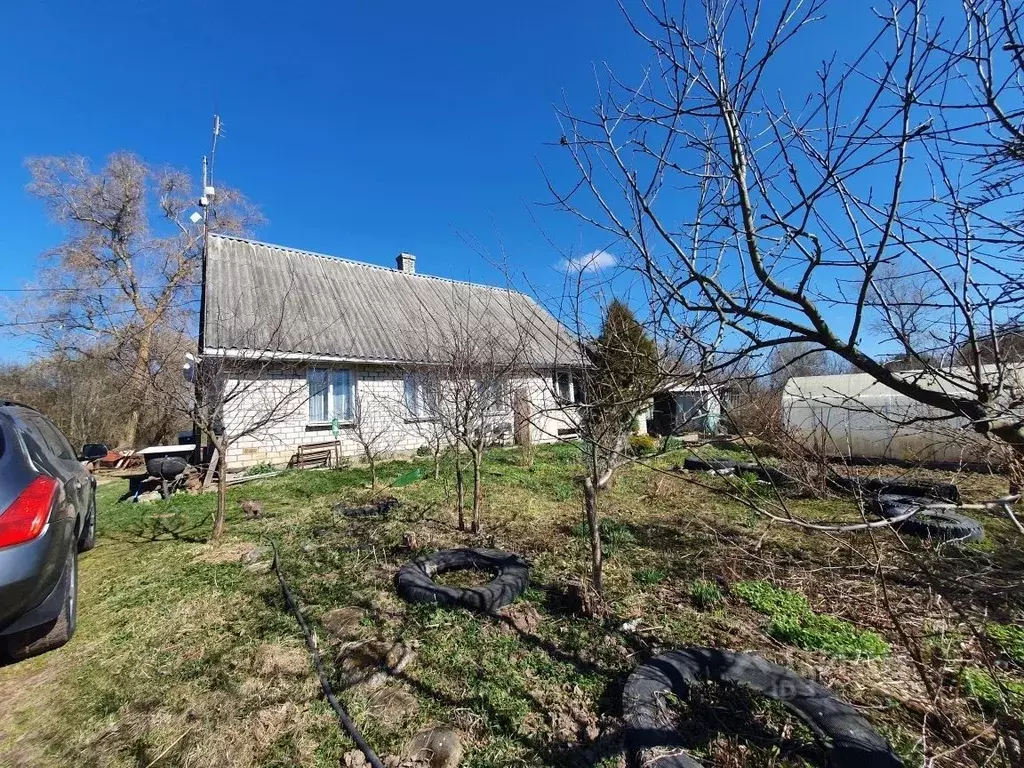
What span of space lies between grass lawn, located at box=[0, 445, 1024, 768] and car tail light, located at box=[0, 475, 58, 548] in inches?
41.8

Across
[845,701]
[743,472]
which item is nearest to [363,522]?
[845,701]

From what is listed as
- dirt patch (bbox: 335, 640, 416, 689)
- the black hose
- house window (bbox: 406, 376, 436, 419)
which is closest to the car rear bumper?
the black hose

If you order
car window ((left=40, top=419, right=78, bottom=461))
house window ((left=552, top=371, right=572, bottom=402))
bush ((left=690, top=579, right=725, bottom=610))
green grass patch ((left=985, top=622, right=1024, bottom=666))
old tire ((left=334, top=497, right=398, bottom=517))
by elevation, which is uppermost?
house window ((left=552, top=371, right=572, bottom=402))

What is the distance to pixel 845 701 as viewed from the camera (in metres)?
2.25

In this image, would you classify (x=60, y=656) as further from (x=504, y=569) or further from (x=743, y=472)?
(x=743, y=472)

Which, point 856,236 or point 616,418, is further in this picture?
point 616,418

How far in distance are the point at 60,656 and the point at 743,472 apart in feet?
32.8

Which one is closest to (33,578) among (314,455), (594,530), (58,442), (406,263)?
(58,442)

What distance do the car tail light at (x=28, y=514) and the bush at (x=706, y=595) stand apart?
4490mm

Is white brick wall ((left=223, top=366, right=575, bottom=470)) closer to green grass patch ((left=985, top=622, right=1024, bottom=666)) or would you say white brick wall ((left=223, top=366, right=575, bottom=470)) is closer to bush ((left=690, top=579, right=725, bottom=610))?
bush ((left=690, top=579, right=725, bottom=610))

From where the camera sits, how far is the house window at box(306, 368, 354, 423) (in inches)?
424

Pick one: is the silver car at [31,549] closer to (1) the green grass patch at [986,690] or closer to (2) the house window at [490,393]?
(2) the house window at [490,393]

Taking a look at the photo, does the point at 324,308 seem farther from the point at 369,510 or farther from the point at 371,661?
the point at 371,661

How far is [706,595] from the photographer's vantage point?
3.55 metres
